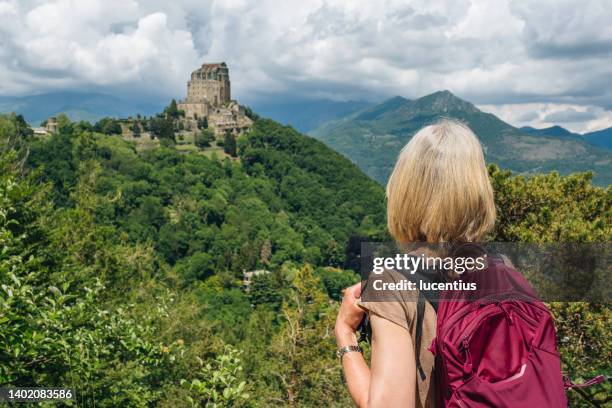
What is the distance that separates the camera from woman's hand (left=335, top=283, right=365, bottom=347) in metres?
1.44

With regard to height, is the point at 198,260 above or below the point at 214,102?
below

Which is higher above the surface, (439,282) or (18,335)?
(439,282)

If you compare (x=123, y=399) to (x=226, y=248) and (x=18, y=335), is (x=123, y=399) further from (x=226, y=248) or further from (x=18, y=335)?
(x=226, y=248)

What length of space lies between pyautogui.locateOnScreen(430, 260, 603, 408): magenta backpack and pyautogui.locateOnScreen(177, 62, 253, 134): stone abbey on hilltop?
101334mm

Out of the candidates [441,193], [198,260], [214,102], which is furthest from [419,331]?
[214,102]

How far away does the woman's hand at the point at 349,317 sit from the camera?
4.74ft

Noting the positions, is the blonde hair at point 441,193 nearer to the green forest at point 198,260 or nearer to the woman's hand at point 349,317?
the woman's hand at point 349,317

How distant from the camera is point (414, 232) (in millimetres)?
1475

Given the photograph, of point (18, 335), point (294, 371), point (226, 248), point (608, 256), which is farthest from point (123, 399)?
point (226, 248)

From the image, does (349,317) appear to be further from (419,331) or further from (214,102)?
(214,102)

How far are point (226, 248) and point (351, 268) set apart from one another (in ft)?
57.4

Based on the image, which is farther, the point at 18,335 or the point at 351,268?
the point at 351,268

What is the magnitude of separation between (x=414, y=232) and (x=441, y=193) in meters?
0.14

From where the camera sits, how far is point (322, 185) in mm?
91625
